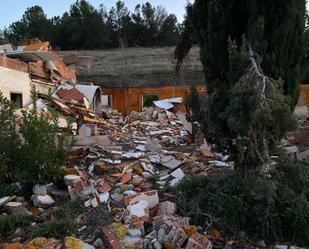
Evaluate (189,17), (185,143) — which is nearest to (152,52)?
(185,143)

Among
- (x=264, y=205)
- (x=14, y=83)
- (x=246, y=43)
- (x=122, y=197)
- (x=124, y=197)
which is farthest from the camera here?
(x=14, y=83)

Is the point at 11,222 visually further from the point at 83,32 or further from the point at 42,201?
the point at 83,32

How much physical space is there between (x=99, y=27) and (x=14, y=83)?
140 ft

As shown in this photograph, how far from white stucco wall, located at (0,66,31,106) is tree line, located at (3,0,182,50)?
39391 mm

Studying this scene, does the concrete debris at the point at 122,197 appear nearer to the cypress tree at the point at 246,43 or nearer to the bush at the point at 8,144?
the bush at the point at 8,144

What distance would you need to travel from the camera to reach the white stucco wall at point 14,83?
35.3 feet

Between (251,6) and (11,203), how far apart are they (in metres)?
4.24

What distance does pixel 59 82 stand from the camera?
15562 millimetres

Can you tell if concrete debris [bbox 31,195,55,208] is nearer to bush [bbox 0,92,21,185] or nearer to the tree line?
bush [bbox 0,92,21,185]

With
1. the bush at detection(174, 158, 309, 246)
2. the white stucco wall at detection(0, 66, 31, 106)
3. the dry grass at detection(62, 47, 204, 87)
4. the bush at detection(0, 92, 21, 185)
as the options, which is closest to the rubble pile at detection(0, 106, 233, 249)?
the bush at detection(174, 158, 309, 246)

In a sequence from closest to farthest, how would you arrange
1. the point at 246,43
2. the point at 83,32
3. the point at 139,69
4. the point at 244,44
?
the point at 244,44
the point at 246,43
the point at 139,69
the point at 83,32

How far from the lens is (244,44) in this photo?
4902mm

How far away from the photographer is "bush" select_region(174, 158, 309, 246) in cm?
466

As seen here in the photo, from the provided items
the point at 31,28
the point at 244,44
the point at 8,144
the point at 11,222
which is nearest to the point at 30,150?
the point at 8,144
